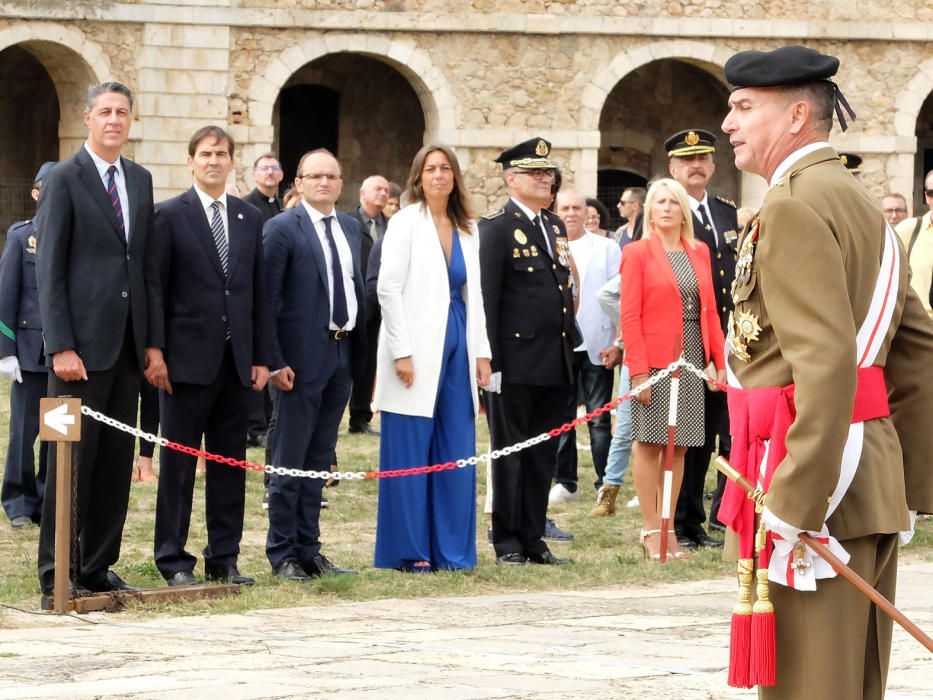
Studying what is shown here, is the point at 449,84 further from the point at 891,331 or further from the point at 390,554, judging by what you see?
the point at 891,331

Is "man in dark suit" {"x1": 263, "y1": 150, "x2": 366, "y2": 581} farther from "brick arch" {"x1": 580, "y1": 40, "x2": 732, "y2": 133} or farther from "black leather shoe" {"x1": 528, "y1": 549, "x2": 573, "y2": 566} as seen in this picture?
"brick arch" {"x1": 580, "y1": 40, "x2": 732, "y2": 133}

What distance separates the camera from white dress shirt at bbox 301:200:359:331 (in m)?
7.91

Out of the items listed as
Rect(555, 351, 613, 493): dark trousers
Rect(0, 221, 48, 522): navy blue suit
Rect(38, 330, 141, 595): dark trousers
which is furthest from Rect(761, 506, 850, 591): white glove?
Rect(555, 351, 613, 493): dark trousers

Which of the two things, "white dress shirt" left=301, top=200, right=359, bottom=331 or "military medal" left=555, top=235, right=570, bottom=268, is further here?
"military medal" left=555, top=235, right=570, bottom=268

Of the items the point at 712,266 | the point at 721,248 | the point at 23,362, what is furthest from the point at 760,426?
the point at 23,362

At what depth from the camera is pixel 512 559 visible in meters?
8.17

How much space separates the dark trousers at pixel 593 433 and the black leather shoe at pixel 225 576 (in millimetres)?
3383

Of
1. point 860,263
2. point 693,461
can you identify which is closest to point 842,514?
point 860,263

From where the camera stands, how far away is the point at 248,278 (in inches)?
292

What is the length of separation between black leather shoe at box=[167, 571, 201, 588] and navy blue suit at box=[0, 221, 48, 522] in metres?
2.15

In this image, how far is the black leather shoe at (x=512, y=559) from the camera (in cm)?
813

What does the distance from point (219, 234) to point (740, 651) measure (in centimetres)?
424

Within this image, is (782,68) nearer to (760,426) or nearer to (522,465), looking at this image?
(760,426)

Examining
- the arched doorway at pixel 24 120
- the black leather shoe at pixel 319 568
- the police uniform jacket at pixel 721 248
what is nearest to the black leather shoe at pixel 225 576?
the black leather shoe at pixel 319 568
